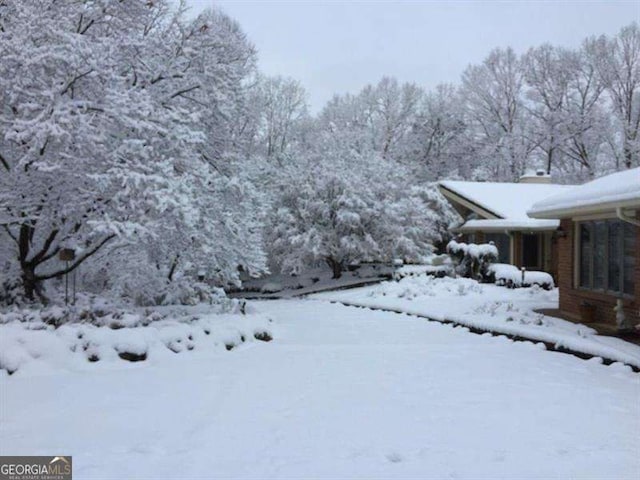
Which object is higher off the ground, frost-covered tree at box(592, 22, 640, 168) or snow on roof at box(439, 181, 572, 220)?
frost-covered tree at box(592, 22, 640, 168)

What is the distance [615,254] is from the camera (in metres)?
11.5

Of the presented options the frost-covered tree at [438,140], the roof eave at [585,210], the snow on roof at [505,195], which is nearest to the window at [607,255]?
the roof eave at [585,210]

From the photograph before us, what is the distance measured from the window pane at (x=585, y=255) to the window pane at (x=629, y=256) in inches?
58.1

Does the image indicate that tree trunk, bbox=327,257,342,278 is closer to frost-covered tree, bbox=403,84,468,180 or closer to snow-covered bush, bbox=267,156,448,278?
snow-covered bush, bbox=267,156,448,278

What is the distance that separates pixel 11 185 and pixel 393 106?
35.8 metres

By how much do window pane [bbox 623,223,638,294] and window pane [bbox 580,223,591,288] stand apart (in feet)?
4.84

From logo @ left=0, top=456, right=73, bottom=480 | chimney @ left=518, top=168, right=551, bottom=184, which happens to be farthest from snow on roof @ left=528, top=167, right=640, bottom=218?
chimney @ left=518, top=168, right=551, bottom=184

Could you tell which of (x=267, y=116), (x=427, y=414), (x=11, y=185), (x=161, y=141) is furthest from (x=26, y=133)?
(x=267, y=116)

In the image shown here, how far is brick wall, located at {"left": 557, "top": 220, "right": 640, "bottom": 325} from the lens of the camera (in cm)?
1051

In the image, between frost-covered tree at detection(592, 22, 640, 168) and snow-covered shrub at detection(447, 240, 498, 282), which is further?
frost-covered tree at detection(592, 22, 640, 168)

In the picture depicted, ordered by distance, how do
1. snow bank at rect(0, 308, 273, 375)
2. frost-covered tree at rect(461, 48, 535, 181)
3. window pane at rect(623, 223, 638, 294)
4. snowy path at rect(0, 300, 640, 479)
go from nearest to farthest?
snowy path at rect(0, 300, 640, 479) < snow bank at rect(0, 308, 273, 375) < window pane at rect(623, 223, 638, 294) < frost-covered tree at rect(461, 48, 535, 181)

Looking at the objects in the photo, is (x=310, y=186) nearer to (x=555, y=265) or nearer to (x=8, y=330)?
(x=555, y=265)

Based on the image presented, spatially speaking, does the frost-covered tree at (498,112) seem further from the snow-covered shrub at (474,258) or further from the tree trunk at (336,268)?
the snow-covered shrub at (474,258)

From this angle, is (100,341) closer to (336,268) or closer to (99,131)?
(99,131)
